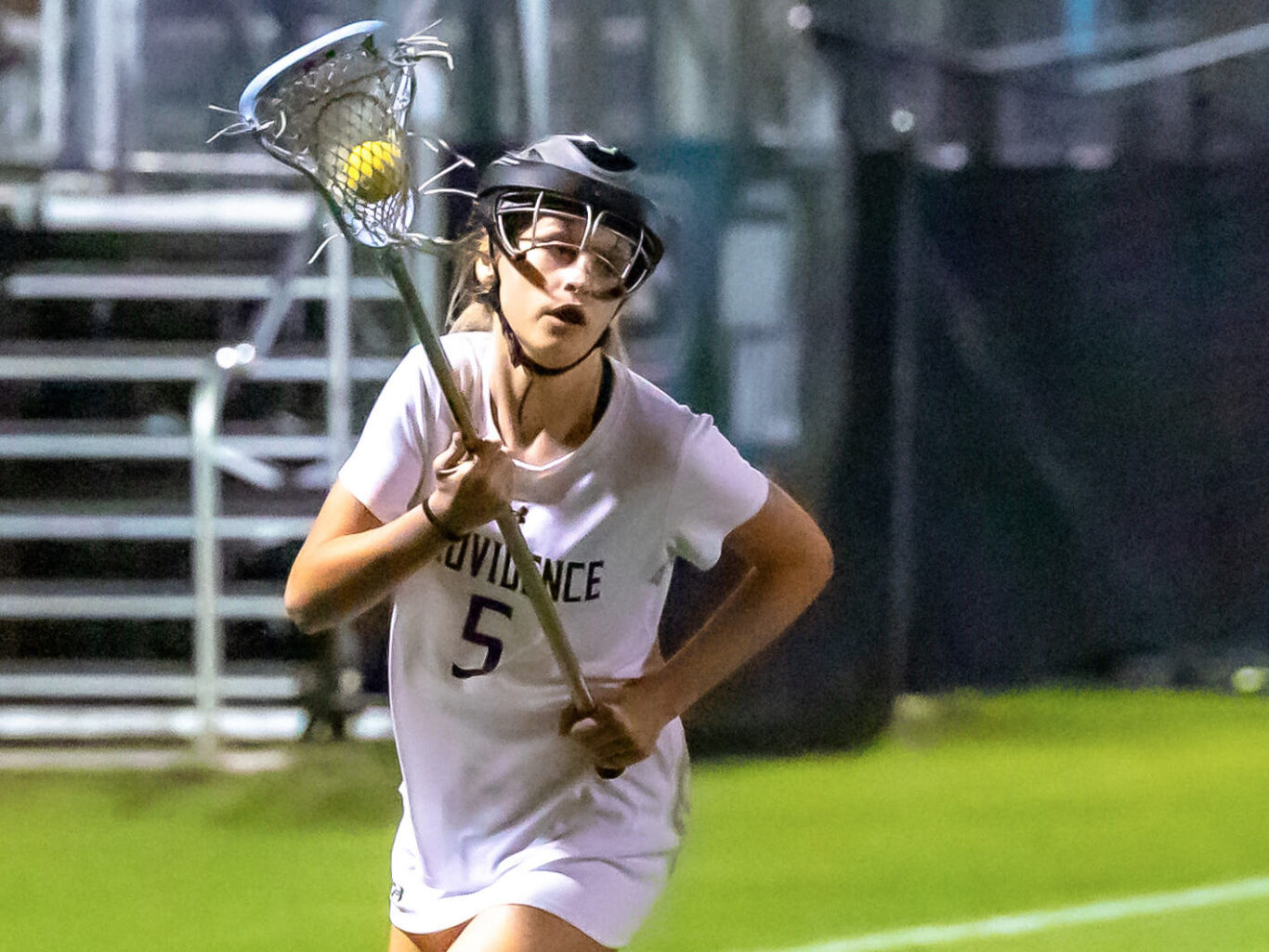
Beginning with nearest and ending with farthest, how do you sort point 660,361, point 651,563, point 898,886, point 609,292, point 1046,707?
point 609,292 < point 651,563 < point 898,886 < point 660,361 < point 1046,707

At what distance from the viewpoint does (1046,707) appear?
24.7 feet

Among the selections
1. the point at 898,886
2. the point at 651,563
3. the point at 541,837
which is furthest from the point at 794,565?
the point at 898,886

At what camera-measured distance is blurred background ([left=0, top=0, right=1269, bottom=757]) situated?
21.6 ft

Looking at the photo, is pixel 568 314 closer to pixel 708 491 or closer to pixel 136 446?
pixel 708 491

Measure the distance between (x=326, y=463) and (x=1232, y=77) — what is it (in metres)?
4.40

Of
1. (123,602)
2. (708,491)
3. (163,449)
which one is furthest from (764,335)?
(708,491)

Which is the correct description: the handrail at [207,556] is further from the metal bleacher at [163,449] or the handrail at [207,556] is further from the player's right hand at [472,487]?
the player's right hand at [472,487]

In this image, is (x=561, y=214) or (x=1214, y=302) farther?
(x=1214, y=302)

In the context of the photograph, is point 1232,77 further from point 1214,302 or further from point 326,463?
point 326,463

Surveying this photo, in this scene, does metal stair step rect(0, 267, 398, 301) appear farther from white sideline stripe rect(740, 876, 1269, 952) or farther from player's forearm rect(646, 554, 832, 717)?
player's forearm rect(646, 554, 832, 717)

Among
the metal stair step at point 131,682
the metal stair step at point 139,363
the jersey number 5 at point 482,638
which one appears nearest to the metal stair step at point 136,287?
the metal stair step at point 139,363

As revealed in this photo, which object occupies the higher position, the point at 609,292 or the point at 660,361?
the point at 609,292

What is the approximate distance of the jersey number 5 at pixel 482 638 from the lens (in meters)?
2.47

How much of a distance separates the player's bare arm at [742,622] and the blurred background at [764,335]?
363cm
